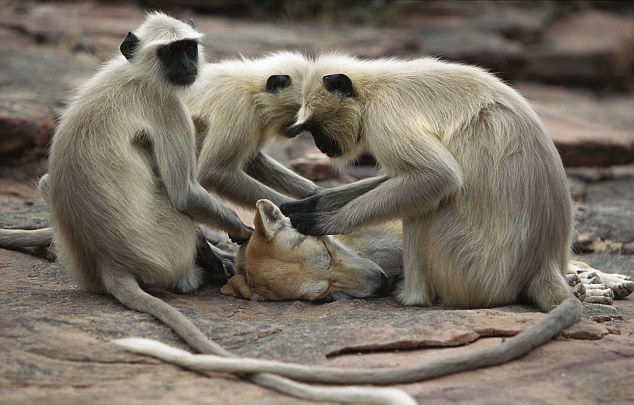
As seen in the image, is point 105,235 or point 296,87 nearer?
point 105,235

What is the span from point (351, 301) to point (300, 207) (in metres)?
0.66

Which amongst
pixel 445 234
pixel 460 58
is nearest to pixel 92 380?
pixel 445 234

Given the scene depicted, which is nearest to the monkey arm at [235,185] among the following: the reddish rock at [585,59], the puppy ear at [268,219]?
the puppy ear at [268,219]

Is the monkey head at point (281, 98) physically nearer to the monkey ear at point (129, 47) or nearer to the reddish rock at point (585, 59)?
the monkey ear at point (129, 47)

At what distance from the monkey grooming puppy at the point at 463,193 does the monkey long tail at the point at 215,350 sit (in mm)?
1035

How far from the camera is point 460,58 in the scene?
1281 centimetres

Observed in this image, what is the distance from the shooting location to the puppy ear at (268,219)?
195 inches

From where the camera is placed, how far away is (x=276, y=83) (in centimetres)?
585

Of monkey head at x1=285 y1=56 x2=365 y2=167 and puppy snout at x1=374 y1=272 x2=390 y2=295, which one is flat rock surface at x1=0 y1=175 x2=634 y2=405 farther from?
monkey head at x1=285 y1=56 x2=365 y2=167

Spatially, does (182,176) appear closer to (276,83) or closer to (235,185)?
(235,185)

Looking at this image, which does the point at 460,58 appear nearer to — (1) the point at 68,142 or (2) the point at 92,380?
(1) the point at 68,142

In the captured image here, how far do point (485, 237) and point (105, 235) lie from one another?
1952 mm

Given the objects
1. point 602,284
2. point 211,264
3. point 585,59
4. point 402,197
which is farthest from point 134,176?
point 585,59

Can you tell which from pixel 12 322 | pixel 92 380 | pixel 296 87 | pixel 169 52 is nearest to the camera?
pixel 92 380
